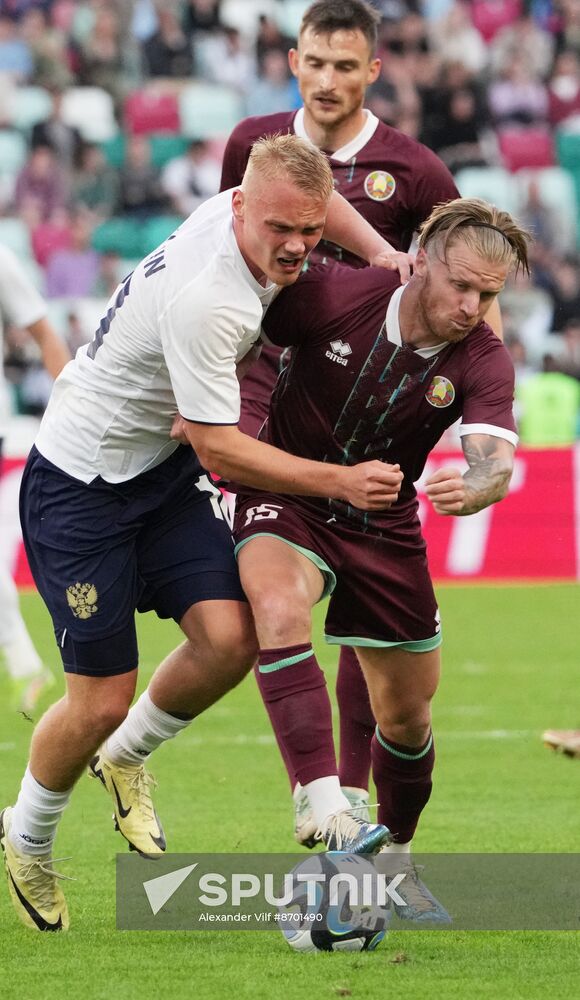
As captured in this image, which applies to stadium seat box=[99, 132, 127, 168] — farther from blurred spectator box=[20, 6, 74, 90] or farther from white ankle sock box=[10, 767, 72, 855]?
white ankle sock box=[10, 767, 72, 855]

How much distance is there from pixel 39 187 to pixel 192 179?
5.85 ft

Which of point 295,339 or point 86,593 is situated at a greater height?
point 295,339

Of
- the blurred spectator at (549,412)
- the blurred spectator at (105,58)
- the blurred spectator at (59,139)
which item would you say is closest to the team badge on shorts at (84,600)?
the blurred spectator at (549,412)

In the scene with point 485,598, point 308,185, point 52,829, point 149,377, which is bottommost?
point 485,598

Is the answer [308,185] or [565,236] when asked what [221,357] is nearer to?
[308,185]

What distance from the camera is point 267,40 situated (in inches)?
777

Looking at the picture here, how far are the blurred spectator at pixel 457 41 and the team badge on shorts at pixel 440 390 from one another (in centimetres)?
1627

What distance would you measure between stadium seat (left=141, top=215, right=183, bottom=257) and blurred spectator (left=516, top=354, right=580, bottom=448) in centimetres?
495

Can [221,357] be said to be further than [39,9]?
No

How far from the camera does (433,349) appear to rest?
4.85m

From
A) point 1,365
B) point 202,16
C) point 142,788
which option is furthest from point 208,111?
point 142,788

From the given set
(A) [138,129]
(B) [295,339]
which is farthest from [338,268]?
(A) [138,129]

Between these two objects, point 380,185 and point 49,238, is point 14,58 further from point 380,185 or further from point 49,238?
point 380,185

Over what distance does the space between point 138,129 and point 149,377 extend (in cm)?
1639
